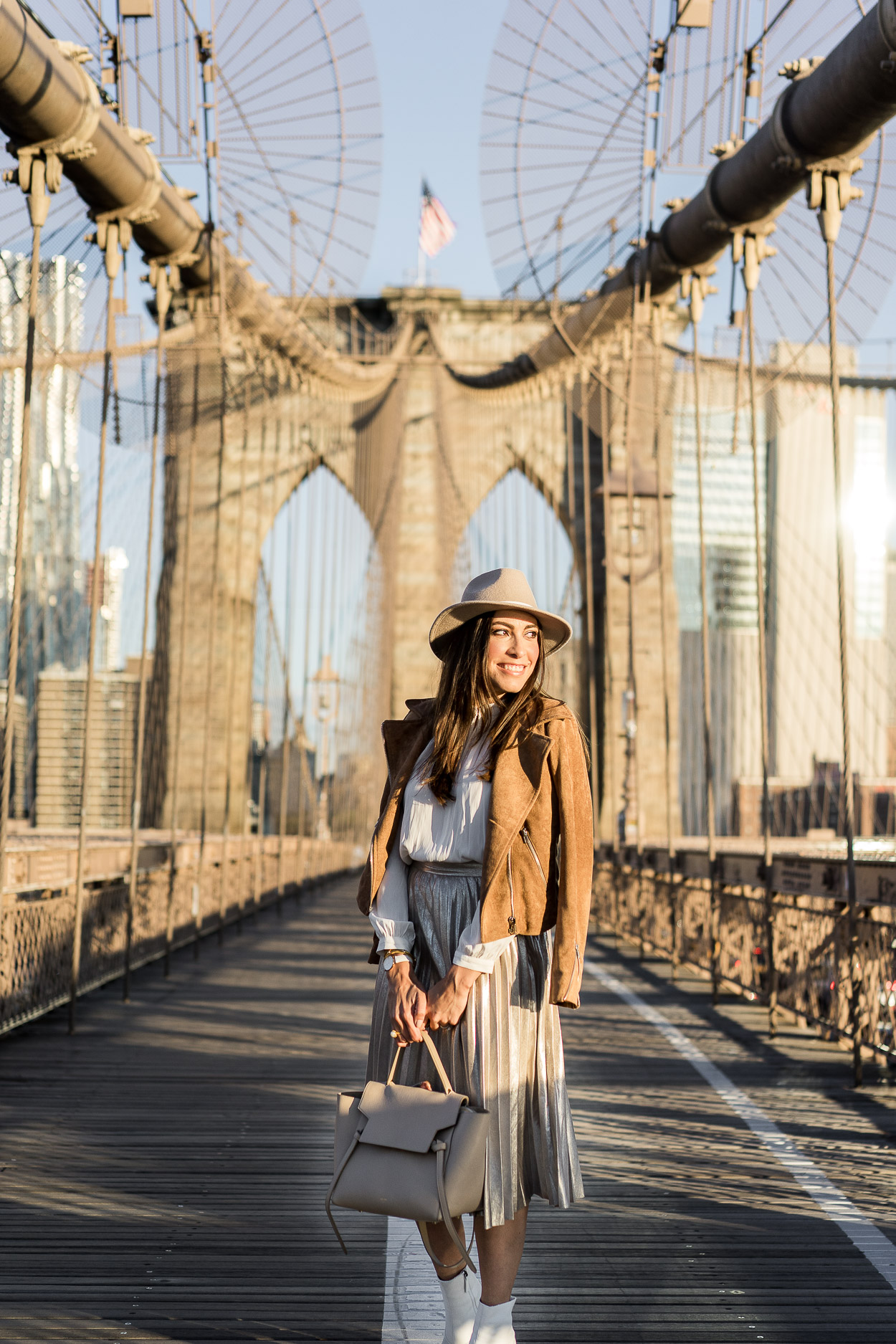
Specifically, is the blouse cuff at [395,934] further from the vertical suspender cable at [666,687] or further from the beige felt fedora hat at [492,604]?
the vertical suspender cable at [666,687]

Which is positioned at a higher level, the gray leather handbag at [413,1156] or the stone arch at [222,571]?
the stone arch at [222,571]

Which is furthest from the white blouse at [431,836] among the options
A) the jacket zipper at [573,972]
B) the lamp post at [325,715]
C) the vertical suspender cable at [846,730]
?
the lamp post at [325,715]

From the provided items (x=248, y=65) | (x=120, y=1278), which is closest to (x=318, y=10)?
(x=248, y=65)

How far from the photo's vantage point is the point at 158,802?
28422 mm

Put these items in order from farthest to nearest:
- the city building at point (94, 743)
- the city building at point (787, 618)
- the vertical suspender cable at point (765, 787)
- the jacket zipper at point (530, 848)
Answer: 1. the city building at point (787, 618)
2. the city building at point (94, 743)
3. the vertical suspender cable at point (765, 787)
4. the jacket zipper at point (530, 848)

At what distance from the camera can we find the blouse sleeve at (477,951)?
7.57 feet

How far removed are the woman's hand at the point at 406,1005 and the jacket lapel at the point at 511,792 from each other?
0.20 m

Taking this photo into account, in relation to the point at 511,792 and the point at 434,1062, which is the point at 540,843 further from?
the point at 434,1062

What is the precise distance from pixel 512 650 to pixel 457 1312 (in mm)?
1105

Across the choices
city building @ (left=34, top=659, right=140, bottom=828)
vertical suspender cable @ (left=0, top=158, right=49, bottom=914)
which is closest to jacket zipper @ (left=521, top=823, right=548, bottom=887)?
vertical suspender cable @ (left=0, top=158, right=49, bottom=914)

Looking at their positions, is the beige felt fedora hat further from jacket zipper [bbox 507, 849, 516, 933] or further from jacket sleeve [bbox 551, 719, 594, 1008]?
jacket zipper [bbox 507, 849, 516, 933]

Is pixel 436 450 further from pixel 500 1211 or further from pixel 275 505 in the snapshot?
pixel 500 1211

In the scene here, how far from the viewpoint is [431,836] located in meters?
2.43

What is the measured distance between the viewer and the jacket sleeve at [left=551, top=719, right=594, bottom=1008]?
7.73ft
